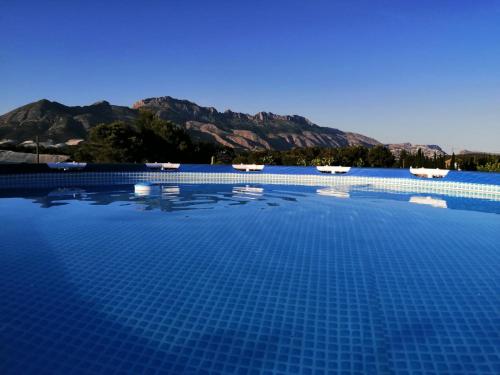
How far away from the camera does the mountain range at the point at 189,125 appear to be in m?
52.1

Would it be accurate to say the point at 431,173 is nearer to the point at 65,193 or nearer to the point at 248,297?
the point at 248,297

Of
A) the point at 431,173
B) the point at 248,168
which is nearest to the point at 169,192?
the point at 248,168

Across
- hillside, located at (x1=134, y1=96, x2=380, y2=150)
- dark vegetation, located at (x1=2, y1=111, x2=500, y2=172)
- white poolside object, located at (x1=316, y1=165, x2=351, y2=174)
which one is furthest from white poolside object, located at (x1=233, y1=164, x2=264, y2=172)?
hillside, located at (x1=134, y1=96, x2=380, y2=150)

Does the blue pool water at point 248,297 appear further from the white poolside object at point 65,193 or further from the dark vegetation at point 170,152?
the dark vegetation at point 170,152

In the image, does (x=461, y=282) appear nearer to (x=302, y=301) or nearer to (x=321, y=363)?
(x=302, y=301)

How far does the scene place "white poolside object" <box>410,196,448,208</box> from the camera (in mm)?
8623

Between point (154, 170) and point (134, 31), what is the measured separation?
10.4m

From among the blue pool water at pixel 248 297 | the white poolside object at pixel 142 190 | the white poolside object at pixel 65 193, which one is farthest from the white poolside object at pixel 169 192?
the blue pool water at pixel 248 297

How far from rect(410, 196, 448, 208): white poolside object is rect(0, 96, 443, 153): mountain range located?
30156 mm

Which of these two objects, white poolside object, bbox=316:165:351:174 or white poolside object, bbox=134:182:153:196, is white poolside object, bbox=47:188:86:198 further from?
white poolside object, bbox=316:165:351:174

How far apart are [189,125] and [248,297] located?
72.4 meters

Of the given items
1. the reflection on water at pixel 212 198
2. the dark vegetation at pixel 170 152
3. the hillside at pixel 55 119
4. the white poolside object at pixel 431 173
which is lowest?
the reflection on water at pixel 212 198

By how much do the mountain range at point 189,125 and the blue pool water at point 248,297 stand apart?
36.0 meters

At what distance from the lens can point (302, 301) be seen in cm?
302
